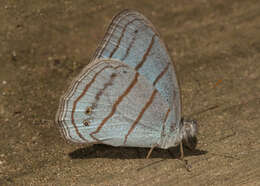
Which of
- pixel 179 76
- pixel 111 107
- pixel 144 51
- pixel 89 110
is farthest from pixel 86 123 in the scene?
pixel 179 76

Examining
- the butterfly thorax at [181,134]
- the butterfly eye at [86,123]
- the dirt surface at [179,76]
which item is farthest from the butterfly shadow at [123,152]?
the butterfly eye at [86,123]

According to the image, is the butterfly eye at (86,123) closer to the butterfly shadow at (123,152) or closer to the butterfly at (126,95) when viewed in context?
the butterfly at (126,95)

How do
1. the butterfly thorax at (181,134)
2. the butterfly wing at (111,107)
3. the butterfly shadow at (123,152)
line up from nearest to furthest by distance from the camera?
the butterfly wing at (111,107) < the butterfly thorax at (181,134) < the butterfly shadow at (123,152)

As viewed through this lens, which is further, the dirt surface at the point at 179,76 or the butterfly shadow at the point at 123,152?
the butterfly shadow at the point at 123,152

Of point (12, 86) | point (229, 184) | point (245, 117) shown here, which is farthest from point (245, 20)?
point (12, 86)

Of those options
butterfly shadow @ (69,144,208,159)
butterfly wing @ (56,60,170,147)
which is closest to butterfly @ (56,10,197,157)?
butterfly wing @ (56,60,170,147)

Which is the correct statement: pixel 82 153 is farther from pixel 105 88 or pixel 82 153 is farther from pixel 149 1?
pixel 149 1

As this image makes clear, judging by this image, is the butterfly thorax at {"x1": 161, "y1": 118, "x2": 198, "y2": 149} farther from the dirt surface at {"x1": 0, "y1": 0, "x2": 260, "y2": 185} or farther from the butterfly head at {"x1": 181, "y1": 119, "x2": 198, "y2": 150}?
the dirt surface at {"x1": 0, "y1": 0, "x2": 260, "y2": 185}
